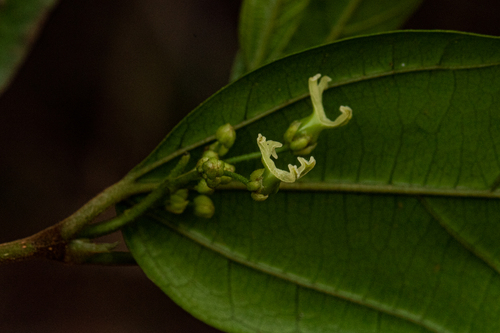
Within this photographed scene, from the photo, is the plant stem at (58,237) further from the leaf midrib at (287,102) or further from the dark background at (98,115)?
the dark background at (98,115)

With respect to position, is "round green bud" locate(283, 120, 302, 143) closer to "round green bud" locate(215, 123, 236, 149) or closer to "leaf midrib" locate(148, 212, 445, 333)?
"round green bud" locate(215, 123, 236, 149)

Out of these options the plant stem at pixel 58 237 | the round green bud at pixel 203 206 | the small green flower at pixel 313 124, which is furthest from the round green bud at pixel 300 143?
the plant stem at pixel 58 237

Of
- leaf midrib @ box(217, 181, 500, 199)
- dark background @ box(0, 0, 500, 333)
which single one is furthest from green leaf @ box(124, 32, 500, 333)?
dark background @ box(0, 0, 500, 333)

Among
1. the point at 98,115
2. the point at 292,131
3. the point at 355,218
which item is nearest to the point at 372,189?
the point at 355,218

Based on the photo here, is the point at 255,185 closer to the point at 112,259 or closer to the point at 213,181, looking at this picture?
the point at 213,181

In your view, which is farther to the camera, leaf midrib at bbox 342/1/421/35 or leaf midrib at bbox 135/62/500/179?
leaf midrib at bbox 342/1/421/35

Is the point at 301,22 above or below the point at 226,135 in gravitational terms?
above
